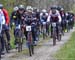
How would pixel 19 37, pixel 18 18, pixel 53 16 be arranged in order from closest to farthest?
pixel 18 18
pixel 19 37
pixel 53 16

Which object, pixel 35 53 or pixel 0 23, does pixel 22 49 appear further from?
pixel 0 23

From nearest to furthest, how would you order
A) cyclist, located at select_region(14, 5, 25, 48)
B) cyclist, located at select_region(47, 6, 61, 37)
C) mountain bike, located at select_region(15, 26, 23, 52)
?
cyclist, located at select_region(14, 5, 25, 48) < mountain bike, located at select_region(15, 26, 23, 52) < cyclist, located at select_region(47, 6, 61, 37)

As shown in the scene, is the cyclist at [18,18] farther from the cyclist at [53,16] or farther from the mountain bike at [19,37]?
the cyclist at [53,16]

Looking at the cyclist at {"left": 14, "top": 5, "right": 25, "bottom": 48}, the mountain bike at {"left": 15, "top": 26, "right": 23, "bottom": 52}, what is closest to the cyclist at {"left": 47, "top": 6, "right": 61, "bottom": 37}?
the mountain bike at {"left": 15, "top": 26, "right": 23, "bottom": 52}

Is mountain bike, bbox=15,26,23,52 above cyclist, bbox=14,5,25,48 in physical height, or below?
below

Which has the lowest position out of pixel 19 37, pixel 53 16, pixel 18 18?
pixel 19 37

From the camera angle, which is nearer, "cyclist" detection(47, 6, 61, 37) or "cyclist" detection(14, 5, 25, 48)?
"cyclist" detection(14, 5, 25, 48)

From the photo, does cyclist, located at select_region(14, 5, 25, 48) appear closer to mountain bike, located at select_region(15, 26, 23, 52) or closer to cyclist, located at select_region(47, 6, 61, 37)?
mountain bike, located at select_region(15, 26, 23, 52)

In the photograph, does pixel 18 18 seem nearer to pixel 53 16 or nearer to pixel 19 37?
pixel 19 37

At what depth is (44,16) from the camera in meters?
28.5

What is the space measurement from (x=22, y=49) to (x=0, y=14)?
3.47 meters

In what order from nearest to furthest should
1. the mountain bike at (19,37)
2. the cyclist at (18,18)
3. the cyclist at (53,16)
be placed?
the cyclist at (18,18)
the mountain bike at (19,37)
the cyclist at (53,16)

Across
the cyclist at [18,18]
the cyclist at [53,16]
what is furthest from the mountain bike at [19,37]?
the cyclist at [53,16]

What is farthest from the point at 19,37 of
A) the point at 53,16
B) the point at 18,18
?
the point at 53,16
